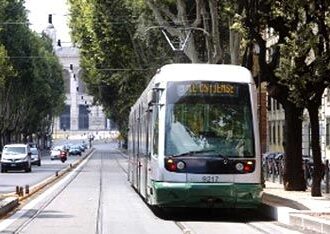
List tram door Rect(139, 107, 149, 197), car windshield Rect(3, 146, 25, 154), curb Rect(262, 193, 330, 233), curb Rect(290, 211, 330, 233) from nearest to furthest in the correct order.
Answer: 1. curb Rect(290, 211, 330, 233)
2. curb Rect(262, 193, 330, 233)
3. tram door Rect(139, 107, 149, 197)
4. car windshield Rect(3, 146, 25, 154)

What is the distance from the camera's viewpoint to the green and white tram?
1914 centimetres

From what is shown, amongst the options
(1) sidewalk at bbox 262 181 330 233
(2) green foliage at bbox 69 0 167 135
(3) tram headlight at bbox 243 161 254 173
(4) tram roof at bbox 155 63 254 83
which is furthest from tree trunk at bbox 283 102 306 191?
(2) green foliage at bbox 69 0 167 135

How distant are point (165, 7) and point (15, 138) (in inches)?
2605

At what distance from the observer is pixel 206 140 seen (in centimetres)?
1934

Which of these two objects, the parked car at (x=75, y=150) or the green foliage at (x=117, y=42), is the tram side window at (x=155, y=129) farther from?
the parked car at (x=75, y=150)

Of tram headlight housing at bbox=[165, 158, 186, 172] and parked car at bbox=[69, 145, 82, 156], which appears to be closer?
tram headlight housing at bbox=[165, 158, 186, 172]

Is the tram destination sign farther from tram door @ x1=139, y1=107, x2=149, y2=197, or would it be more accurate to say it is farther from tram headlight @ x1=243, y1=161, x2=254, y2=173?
tram door @ x1=139, y1=107, x2=149, y2=197

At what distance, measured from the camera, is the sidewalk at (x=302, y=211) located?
16.6 metres

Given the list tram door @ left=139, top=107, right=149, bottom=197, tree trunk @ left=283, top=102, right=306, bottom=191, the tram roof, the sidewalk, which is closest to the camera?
the sidewalk

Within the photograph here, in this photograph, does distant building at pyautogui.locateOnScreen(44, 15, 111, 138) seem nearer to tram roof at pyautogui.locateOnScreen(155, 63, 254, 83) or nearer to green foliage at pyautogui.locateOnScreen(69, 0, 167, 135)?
green foliage at pyautogui.locateOnScreen(69, 0, 167, 135)

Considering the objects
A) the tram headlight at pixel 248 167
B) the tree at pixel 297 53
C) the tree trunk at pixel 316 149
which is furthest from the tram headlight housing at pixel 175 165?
the tree trunk at pixel 316 149

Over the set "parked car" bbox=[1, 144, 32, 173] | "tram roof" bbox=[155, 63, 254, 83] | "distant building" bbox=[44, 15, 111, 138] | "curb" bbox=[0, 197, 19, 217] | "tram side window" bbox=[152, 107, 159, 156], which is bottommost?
"curb" bbox=[0, 197, 19, 217]

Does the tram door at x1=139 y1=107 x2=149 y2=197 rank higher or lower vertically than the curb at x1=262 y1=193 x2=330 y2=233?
higher

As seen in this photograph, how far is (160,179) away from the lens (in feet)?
63.3
